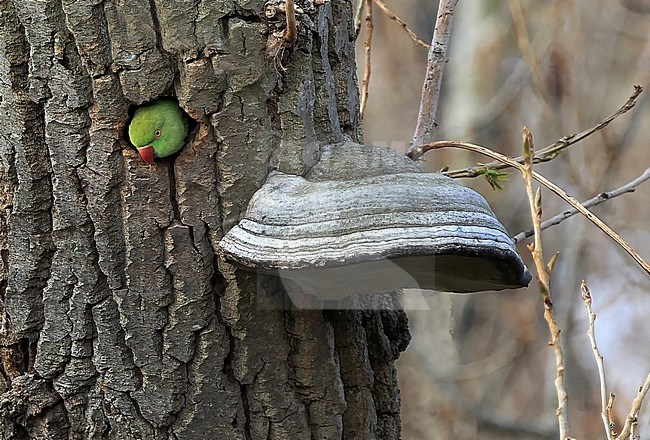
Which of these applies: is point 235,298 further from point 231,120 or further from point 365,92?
point 365,92

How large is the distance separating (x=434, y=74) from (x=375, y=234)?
785mm

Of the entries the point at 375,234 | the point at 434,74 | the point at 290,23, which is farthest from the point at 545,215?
the point at 375,234

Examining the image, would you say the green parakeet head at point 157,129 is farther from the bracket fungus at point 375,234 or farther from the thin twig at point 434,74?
the thin twig at point 434,74

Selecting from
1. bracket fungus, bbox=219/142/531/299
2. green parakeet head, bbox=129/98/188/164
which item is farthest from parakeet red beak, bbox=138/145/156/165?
bracket fungus, bbox=219/142/531/299

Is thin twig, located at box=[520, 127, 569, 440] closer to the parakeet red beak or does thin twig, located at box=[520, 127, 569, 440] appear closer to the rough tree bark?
the rough tree bark

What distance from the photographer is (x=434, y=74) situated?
1.60m

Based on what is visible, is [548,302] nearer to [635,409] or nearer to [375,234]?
[635,409]

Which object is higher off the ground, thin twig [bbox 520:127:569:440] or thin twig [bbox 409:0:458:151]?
thin twig [bbox 409:0:458:151]

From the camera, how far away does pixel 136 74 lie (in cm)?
111

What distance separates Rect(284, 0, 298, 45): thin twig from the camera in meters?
1.08

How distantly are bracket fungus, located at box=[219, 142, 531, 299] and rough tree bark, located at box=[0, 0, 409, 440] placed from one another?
5.5 inches

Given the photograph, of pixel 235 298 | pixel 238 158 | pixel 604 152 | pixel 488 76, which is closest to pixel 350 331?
pixel 235 298

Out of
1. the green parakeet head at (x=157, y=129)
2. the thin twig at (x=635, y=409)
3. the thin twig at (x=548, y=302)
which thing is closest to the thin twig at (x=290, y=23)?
the green parakeet head at (x=157, y=129)

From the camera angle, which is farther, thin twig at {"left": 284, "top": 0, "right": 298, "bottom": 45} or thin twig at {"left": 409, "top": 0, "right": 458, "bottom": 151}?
thin twig at {"left": 409, "top": 0, "right": 458, "bottom": 151}
